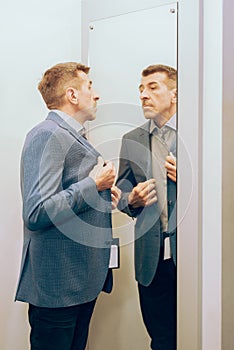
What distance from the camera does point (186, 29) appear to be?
1.56m

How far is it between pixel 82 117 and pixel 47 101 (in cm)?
14

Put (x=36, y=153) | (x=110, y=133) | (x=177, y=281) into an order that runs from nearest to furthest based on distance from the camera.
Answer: (x=36, y=153) → (x=177, y=281) → (x=110, y=133)

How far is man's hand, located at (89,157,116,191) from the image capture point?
5.19 ft

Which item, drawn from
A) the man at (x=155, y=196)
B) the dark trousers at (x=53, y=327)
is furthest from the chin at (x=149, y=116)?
the dark trousers at (x=53, y=327)

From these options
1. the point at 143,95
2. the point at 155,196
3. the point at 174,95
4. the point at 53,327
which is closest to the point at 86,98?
the point at 143,95

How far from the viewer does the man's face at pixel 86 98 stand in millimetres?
1643

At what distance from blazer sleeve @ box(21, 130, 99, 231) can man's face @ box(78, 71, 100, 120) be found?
0.20 m

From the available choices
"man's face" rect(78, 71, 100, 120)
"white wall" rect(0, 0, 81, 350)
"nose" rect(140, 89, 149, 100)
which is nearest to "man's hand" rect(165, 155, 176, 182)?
"nose" rect(140, 89, 149, 100)

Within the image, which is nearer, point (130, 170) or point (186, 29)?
point (186, 29)

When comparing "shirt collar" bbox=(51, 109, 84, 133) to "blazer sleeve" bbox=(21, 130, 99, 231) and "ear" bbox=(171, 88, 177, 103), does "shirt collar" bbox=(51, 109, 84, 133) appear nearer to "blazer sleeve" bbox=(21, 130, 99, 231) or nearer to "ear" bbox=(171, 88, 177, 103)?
"blazer sleeve" bbox=(21, 130, 99, 231)

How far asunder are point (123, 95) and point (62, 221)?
562 millimetres

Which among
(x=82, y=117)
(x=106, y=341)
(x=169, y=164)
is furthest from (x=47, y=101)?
(x=106, y=341)

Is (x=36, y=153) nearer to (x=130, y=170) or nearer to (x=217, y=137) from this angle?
(x=130, y=170)

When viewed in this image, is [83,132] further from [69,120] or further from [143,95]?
[143,95]
